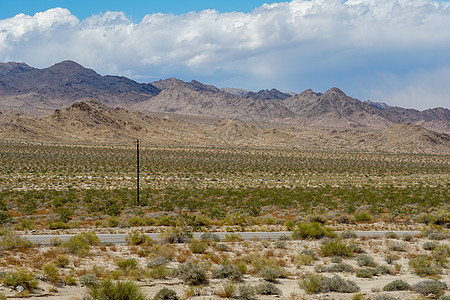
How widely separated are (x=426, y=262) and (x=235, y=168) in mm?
46314

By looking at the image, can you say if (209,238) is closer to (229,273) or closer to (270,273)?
(229,273)

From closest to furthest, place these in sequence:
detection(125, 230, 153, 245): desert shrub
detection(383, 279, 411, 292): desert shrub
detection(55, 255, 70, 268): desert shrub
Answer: detection(383, 279, 411, 292): desert shrub < detection(55, 255, 70, 268): desert shrub < detection(125, 230, 153, 245): desert shrub

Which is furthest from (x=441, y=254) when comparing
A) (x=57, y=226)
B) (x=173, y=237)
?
(x=57, y=226)

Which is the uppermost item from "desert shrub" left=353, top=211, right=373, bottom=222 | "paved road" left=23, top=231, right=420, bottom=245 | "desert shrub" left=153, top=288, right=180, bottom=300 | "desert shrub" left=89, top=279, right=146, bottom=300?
"desert shrub" left=89, top=279, right=146, bottom=300

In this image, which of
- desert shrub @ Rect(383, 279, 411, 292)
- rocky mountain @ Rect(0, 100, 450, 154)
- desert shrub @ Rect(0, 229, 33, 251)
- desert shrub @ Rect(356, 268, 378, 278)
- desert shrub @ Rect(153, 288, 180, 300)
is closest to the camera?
desert shrub @ Rect(153, 288, 180, 300)

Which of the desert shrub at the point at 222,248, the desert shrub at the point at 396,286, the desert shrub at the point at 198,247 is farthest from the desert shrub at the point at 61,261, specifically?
the desert shrub at the point at 396,286

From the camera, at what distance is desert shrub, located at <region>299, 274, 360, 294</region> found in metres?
11.2

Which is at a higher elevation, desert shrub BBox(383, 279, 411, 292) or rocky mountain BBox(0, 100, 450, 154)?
rocky mountain BBox(0, 100, 450, 154)

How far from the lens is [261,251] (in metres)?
15.9

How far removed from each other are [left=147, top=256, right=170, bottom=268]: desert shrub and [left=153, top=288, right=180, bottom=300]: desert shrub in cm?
286

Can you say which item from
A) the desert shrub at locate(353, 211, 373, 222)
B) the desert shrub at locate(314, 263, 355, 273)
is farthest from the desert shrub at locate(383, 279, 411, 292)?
the desert shrub at locate(353, 211, 373, 222)

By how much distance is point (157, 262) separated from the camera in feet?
44.1

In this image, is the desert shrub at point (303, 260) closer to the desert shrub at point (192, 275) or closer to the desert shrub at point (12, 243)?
Result: the desert shrub at point (192, 275)

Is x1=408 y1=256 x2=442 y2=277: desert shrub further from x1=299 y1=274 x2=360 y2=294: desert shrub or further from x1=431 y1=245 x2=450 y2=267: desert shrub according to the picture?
x1=299 y1=274 x2=360 y2=294: desert shrub
